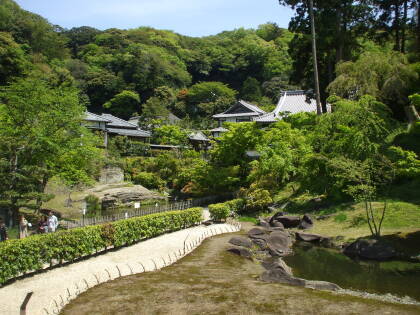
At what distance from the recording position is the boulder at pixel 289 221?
20.8m

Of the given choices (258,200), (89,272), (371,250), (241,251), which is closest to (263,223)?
(258,200)

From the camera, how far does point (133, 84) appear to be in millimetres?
68750

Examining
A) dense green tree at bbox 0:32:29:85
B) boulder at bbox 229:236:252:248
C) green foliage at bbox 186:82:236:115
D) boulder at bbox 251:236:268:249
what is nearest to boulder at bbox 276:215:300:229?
boulder at bbox 251:236:268:249

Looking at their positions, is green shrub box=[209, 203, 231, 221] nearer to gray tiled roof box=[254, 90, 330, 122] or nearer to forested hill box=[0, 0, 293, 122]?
gray tiled roof box=[254, 90, 330, 122]

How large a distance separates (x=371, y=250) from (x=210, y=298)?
28.1ft

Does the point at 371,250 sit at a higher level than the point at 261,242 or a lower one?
higher

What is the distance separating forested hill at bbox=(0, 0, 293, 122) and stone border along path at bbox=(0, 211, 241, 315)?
40.0 metres

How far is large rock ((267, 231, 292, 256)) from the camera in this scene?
16375 mm

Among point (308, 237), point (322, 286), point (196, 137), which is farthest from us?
point (196, 137)

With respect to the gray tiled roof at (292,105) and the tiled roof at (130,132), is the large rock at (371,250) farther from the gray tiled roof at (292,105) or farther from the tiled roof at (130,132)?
the tiled roof at (130,132)

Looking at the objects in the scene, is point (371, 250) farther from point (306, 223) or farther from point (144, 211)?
point (144, 211)

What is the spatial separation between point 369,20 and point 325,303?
76.8 feet

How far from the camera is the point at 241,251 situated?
619 inches

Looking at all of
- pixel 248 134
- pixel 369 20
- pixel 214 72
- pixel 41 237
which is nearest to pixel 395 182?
pixel 248 134
